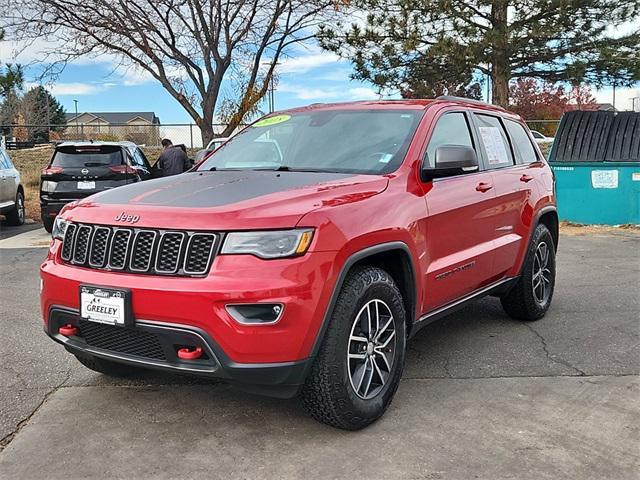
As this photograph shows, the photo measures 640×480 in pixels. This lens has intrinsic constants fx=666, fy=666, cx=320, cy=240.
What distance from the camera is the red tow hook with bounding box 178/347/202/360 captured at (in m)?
3.08

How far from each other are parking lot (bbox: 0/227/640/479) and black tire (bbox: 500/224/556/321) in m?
0.23

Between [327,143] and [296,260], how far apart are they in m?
1.51

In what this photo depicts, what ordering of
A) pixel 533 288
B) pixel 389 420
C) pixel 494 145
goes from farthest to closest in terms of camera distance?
1. pixel 533 288
2. pixel 494 145
3. pixel 389 420

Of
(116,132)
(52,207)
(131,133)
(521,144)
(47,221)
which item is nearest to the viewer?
(521,144)

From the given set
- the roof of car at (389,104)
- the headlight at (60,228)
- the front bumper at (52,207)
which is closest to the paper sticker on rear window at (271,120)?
the roof of car at (389,104)

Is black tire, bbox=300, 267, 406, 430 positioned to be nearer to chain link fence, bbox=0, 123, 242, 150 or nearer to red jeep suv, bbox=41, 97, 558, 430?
red jeep suv, bbox=41, 97, 558, 430

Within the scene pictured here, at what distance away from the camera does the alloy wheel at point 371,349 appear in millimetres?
3425

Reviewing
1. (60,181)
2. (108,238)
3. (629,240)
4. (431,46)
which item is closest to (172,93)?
(431,46)

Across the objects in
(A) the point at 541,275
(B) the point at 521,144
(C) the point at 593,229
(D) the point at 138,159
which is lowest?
(C) the point at 593,229

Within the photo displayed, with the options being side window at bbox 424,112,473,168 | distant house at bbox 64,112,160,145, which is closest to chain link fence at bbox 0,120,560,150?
distant house at bbox 64,112,160,145

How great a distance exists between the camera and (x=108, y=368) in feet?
13.7

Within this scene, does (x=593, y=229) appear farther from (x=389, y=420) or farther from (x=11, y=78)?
(x=11, y=78)

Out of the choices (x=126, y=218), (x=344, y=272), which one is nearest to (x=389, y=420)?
(x=344, y=272)

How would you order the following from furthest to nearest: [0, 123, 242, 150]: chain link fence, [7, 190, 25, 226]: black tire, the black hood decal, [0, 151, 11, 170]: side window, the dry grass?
[0, 123, 242, 150]: chain link fence, [7, 190, 25, 226]: black tire, [0, 151, 11, 170]: side window, the dry grass, the black hood decal
